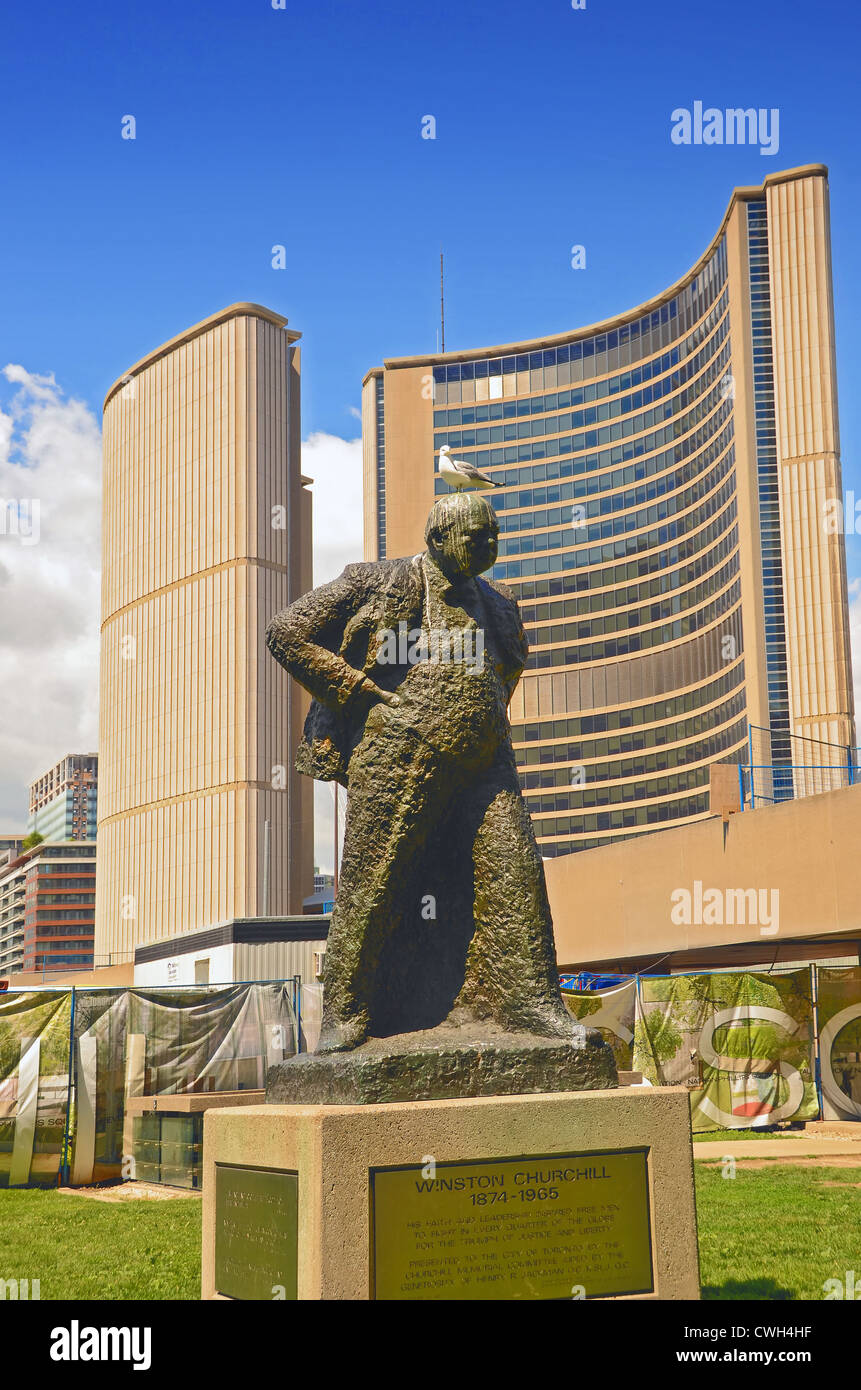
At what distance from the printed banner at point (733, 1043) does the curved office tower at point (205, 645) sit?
177ft

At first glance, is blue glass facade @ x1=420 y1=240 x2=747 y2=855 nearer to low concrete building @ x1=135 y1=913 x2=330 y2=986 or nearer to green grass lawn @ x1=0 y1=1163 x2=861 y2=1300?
low concrete building @ x1=135 y1=913 x2=330 y2=986

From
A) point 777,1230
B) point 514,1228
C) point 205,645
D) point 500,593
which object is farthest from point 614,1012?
point 205,645

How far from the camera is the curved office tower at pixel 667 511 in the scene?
74.8 m

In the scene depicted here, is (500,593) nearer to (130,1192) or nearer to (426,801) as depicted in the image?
(426,801)

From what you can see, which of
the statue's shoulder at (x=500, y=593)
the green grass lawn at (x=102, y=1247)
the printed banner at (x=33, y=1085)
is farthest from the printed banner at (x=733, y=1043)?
the statue's shoulder at (x=500, y=593)

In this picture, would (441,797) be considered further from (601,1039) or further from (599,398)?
(599,398)

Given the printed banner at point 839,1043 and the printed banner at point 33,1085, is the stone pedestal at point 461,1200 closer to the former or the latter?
the printed banner at point 33,1085

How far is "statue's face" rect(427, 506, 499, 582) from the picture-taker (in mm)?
6555

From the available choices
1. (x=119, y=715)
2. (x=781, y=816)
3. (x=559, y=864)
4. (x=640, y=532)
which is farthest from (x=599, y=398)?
(x=781, y=816)

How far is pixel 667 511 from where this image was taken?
86.5 m

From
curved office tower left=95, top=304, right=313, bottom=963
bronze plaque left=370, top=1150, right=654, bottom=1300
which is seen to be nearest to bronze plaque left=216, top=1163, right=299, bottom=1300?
bronze plaque left=370, top=1150, right=654, bottom=1300

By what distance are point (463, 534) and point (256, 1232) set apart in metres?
3.35

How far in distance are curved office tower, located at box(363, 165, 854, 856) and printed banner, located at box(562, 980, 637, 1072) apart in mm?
43239
